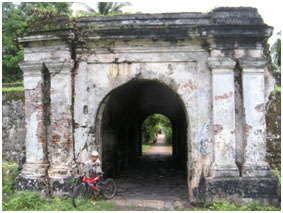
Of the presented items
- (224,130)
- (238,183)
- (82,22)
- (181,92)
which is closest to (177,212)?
(238,183)

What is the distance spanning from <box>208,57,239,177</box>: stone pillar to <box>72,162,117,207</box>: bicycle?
7.89ft

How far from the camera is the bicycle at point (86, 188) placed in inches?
222

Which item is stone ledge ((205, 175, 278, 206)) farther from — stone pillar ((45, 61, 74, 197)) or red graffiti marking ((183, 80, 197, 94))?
stone pillar ((45, 61, 74, 197))

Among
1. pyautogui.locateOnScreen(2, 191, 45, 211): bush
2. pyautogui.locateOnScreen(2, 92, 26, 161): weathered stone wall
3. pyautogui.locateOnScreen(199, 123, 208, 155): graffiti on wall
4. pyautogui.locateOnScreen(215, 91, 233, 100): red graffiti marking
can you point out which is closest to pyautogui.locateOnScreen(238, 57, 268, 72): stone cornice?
pyautogui.locateOnScreen(215, 91, 233, 100): red graffiti marking

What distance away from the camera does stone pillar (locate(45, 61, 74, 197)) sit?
607 cm

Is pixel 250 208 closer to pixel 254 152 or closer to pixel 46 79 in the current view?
pixel 254 152

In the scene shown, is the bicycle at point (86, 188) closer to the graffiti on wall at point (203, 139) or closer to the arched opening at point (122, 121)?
the arched opening at point (122, 121)

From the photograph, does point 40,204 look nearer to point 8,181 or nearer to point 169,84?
point 8,181

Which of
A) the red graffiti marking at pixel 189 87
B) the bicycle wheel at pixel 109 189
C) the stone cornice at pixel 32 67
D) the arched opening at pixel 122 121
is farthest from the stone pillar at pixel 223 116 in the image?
the stone cornice at pixel 32 67

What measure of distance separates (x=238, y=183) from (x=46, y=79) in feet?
15.8

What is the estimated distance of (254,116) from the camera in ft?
19.1

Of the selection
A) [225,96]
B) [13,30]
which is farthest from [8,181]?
[13,30]

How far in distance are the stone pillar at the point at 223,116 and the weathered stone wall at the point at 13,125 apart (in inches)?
266

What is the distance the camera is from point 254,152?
228 inches
